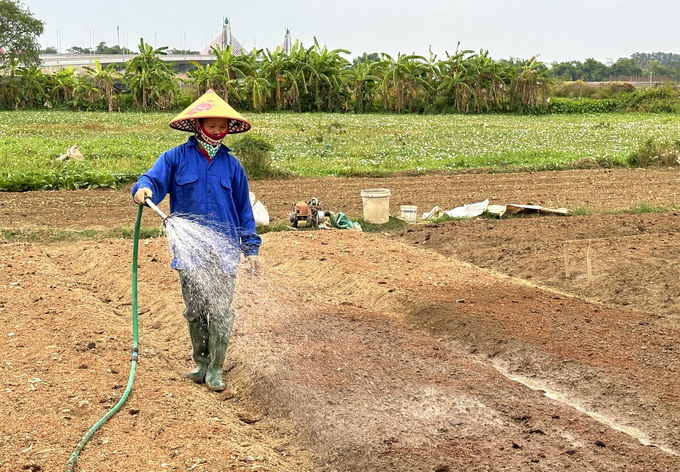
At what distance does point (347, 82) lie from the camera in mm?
35500

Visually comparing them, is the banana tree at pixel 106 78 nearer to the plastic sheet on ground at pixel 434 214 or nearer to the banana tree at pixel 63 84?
the banana tree at pixel 63 84

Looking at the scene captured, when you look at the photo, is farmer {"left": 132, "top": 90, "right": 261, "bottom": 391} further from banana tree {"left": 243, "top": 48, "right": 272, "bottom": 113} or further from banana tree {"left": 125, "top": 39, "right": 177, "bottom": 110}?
banana tree {"left": 125, "top": 39, "right": 177, "bottom": 110}

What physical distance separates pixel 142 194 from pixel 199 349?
3.85 ft

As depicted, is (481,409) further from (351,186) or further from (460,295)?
(351,186)

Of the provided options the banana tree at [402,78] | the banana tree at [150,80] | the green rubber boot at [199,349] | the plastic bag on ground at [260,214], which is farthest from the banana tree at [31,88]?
the green rubber boot at [199,349]

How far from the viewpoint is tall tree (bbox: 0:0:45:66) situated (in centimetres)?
4547

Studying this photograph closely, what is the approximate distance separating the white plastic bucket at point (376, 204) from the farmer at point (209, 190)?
531 centimetres

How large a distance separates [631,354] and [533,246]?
3.45 meters

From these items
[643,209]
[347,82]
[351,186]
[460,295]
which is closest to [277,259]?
[460,295]

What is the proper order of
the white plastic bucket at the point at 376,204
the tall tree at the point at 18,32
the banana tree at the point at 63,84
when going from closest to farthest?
the white plastic bucket at the point at 376,204 < the banana tree at the point at 63,84 < the tall tree at the point at 18,32

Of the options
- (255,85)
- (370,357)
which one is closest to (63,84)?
(255,85)

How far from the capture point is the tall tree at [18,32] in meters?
45.5

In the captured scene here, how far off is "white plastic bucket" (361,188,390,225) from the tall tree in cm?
4099

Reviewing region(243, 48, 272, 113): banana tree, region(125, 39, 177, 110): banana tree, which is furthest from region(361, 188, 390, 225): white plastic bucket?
region(125, 39, 177, 110): banana tree
